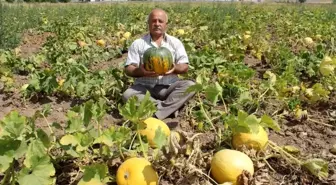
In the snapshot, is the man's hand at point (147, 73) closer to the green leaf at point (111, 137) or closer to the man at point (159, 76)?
the man at point (159, 76)

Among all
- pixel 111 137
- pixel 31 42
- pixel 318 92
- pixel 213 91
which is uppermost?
pixel 213 91

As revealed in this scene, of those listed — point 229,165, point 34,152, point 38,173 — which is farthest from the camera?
point 229,165

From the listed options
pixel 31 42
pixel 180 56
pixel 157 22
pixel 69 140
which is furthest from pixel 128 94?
pixel 31 42

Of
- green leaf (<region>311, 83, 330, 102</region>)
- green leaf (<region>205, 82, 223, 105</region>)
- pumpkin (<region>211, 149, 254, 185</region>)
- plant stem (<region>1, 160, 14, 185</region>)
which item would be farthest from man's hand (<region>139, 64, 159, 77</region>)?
plant stem (<region>1, 160, 14, 185</region>)

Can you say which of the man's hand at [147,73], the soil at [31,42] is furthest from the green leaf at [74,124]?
the soil at [31,42]

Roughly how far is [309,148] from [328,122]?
2.41 ft

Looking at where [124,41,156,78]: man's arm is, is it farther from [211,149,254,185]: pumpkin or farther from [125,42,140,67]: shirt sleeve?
[211,149,254,185]: pumpkin

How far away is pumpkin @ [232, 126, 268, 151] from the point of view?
3.17 metres

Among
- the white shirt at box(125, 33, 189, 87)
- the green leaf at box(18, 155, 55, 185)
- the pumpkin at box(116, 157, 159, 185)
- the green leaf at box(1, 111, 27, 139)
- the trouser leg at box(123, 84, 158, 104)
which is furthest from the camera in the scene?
the white shirt at box(125, 33, 189, 87)

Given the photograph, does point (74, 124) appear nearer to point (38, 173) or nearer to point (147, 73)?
point (38, 173)

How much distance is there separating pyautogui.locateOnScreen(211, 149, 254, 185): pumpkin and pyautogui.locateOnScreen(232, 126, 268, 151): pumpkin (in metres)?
0.21

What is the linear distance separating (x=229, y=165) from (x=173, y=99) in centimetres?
204

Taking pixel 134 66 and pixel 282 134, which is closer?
pixel 282 134

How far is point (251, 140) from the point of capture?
10.4 ft
